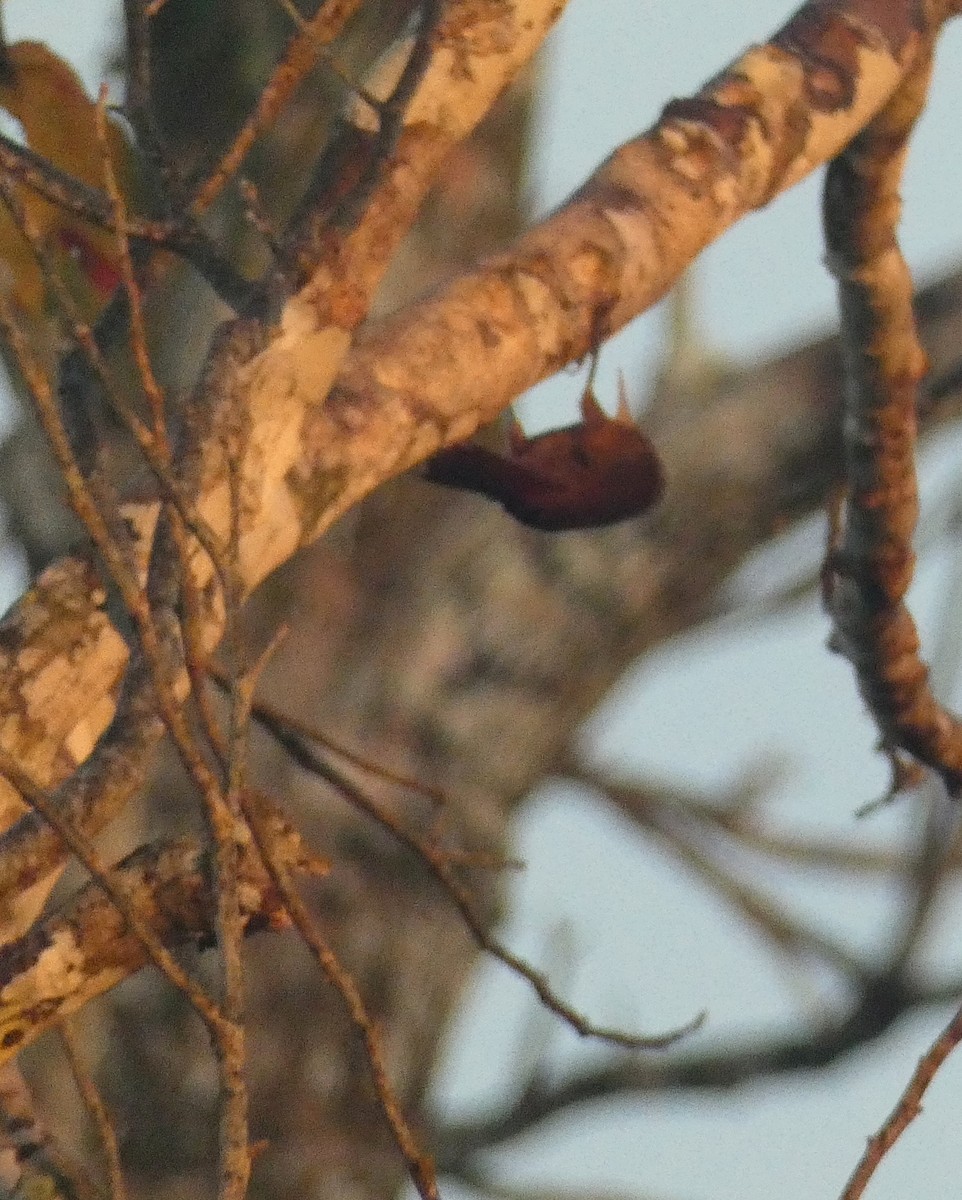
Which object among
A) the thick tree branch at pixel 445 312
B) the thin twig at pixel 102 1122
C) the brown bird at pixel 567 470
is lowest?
the thin twig at pixel 102 1122

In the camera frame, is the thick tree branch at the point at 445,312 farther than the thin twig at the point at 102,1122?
Yes

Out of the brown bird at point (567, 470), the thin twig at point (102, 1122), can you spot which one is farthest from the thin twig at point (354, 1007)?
the brown bird at point (567, 470)

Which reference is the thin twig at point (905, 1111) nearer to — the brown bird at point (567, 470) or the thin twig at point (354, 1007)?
the thin twig at point (354, 1007)

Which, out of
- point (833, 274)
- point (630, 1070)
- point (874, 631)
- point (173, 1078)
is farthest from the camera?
point (173, 1078)

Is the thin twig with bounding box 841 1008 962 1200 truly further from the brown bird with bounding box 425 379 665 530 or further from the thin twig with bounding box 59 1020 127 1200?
the brown bird with bounding box 425 379 665 530

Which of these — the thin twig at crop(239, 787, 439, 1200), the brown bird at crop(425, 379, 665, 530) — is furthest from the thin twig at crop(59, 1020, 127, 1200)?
the brown bird at crop(425, 379, 665, 530)

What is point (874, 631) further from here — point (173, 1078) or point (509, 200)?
point (509, 200)

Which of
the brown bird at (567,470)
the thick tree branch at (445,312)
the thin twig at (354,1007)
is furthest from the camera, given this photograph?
the brown bird at (567,470)

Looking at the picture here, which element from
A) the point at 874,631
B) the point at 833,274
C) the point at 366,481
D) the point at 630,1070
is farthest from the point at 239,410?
the point at 630,1070
